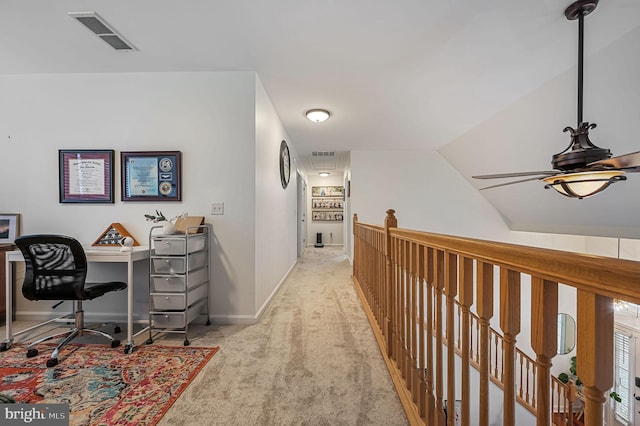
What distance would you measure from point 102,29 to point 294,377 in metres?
2.88

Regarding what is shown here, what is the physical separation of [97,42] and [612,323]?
11.0ft

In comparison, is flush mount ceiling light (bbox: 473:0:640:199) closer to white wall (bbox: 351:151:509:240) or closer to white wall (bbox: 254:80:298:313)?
white wall (bbox: 254:80:298:313)

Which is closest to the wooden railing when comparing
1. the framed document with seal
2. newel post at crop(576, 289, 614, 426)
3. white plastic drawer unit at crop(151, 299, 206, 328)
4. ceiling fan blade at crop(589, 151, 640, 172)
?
newel post at crop(576, 289, 614, 426)

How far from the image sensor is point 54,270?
2.12 metres

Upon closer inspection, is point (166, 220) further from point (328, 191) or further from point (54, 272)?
point (328, 191)

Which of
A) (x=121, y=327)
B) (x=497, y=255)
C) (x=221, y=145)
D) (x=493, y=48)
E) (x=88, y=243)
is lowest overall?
(x=121, y=327)

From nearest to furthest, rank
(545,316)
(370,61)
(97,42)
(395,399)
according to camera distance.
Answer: (545,316)
(395,399)
(97,42)
(370,61)

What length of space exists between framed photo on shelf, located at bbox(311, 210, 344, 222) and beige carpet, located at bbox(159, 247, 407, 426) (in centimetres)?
683

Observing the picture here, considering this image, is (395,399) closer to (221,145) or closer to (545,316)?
(545,316)

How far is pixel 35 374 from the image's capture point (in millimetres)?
1845

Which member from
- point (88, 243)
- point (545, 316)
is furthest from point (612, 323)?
point (88, 243)

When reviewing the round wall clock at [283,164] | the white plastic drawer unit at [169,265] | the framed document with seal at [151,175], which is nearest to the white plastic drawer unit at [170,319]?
the white plastic drawer unit at [169,265]

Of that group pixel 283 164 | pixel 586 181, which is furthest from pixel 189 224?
pixel 586 181

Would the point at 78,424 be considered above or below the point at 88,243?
below
